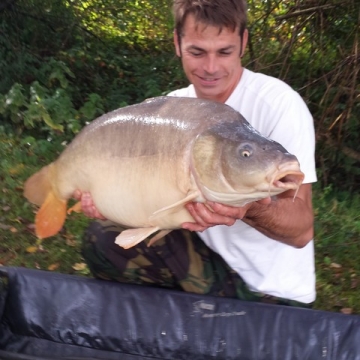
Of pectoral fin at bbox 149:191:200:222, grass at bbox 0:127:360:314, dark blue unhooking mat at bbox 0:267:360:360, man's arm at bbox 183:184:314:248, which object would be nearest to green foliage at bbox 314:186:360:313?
grass at bbox 0:127:360:314

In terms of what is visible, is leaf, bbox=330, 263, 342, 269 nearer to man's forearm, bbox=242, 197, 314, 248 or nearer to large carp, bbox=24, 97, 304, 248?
man's forearm, bbox=242, 197, 314, 248

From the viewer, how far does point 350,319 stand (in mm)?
2055

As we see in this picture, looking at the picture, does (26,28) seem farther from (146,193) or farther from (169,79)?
(146,193)

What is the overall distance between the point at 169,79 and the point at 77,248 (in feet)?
9.19

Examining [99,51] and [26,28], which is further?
[99,51]

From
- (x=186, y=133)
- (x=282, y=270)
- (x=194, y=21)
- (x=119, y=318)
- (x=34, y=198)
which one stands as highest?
(x=194, y=21)

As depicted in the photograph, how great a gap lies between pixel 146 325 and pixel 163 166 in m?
0.79

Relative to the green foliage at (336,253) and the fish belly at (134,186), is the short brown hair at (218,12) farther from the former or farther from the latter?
the green foliage at (336,253)

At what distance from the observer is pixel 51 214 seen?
208cm

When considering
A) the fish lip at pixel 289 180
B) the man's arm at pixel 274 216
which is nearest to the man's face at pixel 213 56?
the man's arm at pixel 274 216

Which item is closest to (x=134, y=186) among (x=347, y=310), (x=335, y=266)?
(x=347, y=310)

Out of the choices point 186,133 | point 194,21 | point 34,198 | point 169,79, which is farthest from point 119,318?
point 169,79

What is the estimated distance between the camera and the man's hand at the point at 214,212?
1567 mm

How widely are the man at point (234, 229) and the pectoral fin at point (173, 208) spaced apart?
0.67 feet
